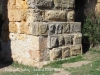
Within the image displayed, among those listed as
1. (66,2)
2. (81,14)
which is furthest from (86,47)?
(66,2)

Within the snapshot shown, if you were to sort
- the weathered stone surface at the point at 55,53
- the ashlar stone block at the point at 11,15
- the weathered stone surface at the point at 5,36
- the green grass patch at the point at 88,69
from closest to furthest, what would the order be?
the green grass patch at the point at 88,69 < the weathered stone surface at the point at 55,53 < the ashlar stone block at the point at 11,15 < the weathered stone surface at the point at 5,36

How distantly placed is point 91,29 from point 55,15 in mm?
1528

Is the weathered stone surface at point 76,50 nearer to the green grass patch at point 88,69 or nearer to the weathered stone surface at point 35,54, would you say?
the green grass patch at point 88,69

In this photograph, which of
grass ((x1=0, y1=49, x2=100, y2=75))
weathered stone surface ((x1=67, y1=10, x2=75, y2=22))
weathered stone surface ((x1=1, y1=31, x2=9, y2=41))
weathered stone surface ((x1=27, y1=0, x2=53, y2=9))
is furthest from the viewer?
weathered stone surface ((x1=1, y1=31, x2=9, y2=41))

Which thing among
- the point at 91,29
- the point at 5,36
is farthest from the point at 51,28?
the point at 5,36

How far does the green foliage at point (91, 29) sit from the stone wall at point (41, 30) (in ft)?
2.07

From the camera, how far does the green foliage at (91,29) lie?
27.9 ft

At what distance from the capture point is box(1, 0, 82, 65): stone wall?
287 inches

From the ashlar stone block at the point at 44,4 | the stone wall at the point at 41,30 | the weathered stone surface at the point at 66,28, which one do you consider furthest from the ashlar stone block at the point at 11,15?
the weathered stone surface at the point at 66,28

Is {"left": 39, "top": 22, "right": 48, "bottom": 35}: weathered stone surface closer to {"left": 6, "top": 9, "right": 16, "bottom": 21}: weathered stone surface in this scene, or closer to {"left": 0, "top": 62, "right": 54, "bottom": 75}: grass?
{"left": 0, "top": 62, "right": 54, "bottom": 75}: grass

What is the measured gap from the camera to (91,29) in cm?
853

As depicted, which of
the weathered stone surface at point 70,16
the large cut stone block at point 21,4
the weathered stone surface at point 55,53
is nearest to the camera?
the weathered stone surface at point 55,53

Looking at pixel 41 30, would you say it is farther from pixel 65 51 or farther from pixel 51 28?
pixel 65 51

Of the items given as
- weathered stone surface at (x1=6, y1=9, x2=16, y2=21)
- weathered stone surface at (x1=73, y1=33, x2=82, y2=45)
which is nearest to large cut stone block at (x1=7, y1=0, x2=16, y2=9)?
weathered stone surface at (x1=6, y1=9, x2=16, y2=21)
